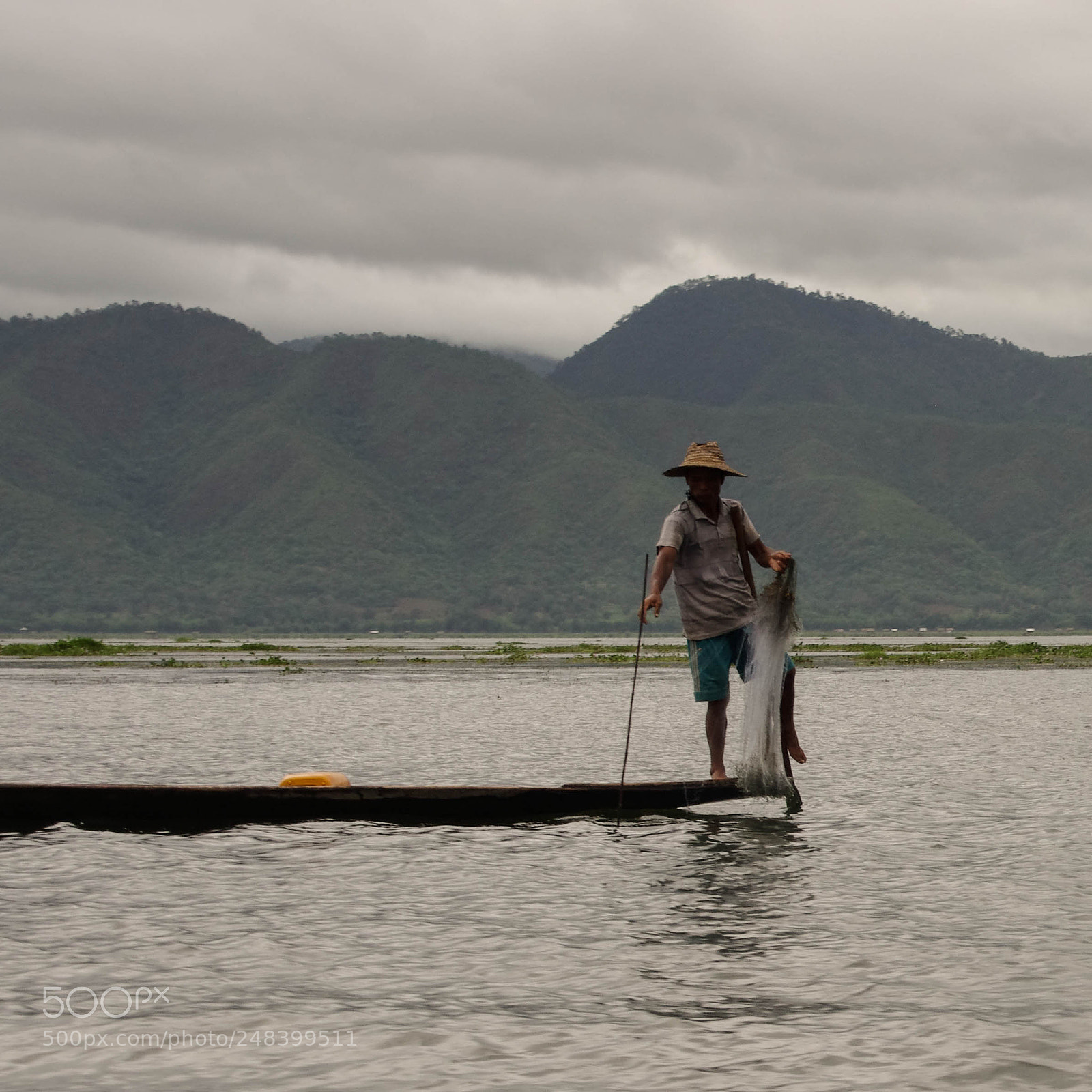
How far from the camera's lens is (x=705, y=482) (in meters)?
11.9

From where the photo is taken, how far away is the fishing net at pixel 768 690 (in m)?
11.7

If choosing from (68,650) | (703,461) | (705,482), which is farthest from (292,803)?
(68,650)

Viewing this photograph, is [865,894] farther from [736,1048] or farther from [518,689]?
[518,689]

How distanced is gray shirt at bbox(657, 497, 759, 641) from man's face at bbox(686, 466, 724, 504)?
127 mm

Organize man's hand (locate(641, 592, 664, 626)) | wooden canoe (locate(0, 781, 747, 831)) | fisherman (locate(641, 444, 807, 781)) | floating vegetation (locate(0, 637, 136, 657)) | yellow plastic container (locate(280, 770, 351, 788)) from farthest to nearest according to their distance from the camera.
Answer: floating vegetation (locate(0, 637, 136, 657))
fisherman (locate(641, 444, 807, 781))
yellow plastic container (locate(280, 770, 351, 788))
wooden canoe (locate(0, 781, 747, 831))
man's hand (locate(641, 592, 664, 626))

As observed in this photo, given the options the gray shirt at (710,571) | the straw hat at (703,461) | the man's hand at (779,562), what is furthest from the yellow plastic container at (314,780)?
the man's hand at (779,562)

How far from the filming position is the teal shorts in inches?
475

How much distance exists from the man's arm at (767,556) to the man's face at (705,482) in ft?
1.73

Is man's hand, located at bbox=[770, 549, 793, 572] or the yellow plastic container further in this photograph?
man's hand, located at bbox=[770, 549, 793, 572]

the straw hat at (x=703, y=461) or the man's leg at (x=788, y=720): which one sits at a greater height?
the straw hat at (x=703, y=461)

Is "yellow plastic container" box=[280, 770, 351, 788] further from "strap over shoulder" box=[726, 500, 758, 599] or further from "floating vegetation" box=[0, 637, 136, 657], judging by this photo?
"floating vegetation" box=[0, 637, 136, 657]

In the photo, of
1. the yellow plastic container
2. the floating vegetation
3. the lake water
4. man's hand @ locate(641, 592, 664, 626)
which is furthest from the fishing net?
the floating vegetation

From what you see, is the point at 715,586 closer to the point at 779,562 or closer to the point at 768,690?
the point at 779,562

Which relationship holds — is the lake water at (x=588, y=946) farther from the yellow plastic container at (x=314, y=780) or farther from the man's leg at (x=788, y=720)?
the man's leg at (x=788, y=720)
